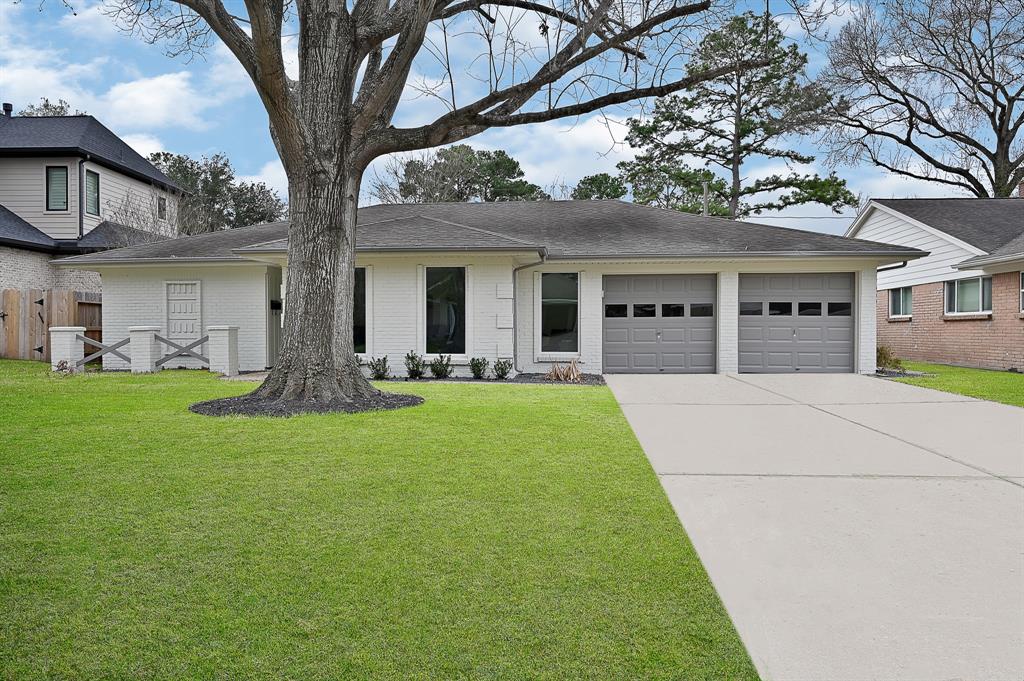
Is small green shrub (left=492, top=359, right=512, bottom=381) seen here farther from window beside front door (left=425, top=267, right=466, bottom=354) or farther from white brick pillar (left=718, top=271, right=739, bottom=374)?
Result: white brick pillar (left=718, top=271, right=739, bottom=374)

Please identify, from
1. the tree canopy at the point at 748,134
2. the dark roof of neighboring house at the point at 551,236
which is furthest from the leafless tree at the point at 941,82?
the dark roof of neighboring house at the point at 551,236

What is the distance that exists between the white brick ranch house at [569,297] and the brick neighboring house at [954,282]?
106 inches

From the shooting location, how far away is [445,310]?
48.1 ft

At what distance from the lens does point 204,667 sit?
2576mm

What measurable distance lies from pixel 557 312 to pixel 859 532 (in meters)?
11.7

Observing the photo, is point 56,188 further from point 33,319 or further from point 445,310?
point 445,310

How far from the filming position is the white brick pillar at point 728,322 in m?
15.7

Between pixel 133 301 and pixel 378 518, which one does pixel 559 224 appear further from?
pixel 378 518

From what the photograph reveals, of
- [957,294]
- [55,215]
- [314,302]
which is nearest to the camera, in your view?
[314,302]

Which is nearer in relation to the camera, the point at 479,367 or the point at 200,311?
the point at 479,367

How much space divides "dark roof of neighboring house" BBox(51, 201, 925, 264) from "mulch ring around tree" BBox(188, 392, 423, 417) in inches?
196

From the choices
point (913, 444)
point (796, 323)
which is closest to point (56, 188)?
point (796, 323)

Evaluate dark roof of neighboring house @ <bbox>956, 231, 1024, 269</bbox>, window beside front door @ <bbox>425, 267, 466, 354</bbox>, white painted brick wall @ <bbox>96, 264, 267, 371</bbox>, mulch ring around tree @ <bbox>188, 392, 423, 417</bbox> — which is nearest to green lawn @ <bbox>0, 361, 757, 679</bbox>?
mulch ring around tree @ <bbox>188, 392, 423, 417</bbox>

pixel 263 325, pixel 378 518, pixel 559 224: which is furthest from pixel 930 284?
pixel 378 518
